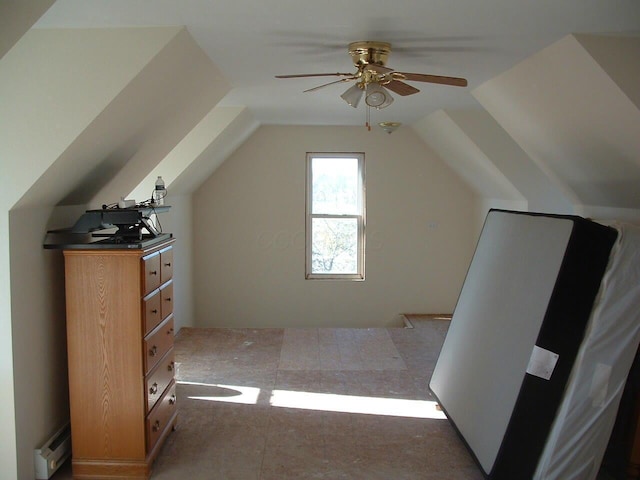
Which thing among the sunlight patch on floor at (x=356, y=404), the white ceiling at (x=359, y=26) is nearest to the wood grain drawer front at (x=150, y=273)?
the white ceiling at (x=359, y=26)

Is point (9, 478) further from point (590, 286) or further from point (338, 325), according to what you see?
point (338, 325)

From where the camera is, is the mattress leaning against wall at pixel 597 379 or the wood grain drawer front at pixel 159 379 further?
the wood grain drawer front at pixel 159 379

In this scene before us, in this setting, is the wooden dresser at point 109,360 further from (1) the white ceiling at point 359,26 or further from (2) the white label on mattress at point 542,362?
(2) the white label on mattress at point 542,362

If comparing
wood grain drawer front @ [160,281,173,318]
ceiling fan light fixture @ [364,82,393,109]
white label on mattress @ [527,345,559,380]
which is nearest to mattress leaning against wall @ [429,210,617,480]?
white label on mattress @ [527,345,559,380]

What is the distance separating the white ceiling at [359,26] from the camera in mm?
2451

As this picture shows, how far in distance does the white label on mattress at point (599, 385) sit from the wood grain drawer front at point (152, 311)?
2224mm

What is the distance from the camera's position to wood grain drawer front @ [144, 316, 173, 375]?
3076 mm

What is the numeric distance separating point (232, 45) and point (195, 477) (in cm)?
233

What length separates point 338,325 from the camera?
730 centimetres

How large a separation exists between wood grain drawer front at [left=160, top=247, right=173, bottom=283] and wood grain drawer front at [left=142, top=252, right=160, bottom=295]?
0.29 feet

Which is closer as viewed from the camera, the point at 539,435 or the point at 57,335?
the point at 539,435

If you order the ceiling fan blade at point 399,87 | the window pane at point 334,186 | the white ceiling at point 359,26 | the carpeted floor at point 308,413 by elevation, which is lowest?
the carpeted floor at point 308,413

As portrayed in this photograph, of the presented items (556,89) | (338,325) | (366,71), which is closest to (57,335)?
(366,71)

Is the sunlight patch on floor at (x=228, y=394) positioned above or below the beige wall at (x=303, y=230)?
below
